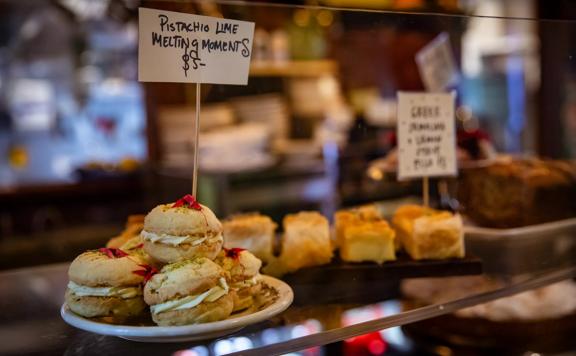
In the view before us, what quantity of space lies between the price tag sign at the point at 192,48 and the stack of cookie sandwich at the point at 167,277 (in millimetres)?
220

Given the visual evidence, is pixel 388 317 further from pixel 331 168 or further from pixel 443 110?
pixel 331 168

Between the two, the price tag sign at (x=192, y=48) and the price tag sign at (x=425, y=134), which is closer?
the price tag sign at (x=192, y=48)

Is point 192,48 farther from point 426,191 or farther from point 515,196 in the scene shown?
point 515,196

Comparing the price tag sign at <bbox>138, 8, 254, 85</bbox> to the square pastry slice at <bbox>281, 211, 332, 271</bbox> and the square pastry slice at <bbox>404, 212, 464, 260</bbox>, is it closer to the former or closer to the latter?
the square pastry slice at <bbox>281, 211, 332, 271</bbox>

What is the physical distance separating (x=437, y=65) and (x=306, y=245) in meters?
0.83

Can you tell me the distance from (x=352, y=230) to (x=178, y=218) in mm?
508

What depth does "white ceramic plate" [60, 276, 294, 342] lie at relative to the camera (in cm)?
95

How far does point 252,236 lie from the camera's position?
140 centimetres

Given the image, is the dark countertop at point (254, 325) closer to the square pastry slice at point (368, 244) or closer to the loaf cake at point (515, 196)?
the square pastry slice at point (368, 244)

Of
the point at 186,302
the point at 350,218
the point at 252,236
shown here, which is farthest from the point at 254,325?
the point at 350,218

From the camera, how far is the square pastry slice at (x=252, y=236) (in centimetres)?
137

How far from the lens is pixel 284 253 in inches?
55.1

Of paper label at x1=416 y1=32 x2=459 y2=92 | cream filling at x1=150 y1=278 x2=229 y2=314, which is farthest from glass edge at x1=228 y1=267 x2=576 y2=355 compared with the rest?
paper label at x1=416 y1=32 x2=459 y2=92

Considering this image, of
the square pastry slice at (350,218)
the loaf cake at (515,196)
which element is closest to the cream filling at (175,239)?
the square pastry slice at (350,218)
